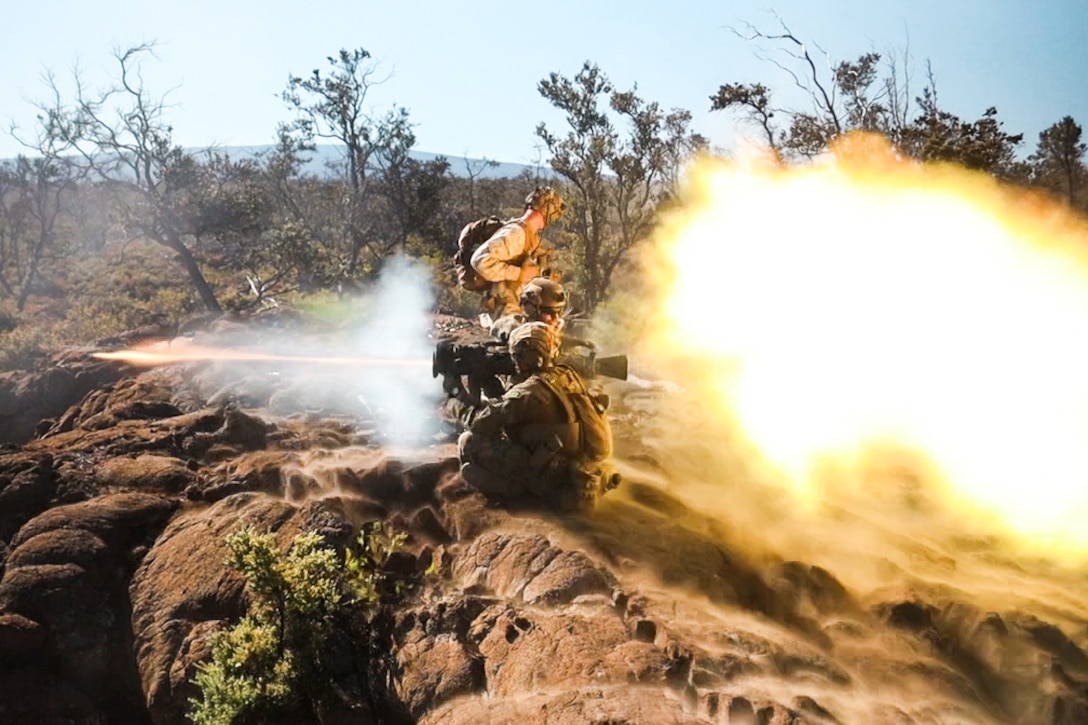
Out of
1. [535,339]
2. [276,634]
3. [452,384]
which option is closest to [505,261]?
[452,384]

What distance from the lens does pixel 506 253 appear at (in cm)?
866

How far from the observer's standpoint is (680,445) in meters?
8.70

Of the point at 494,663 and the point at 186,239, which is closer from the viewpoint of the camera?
the point at 494,663

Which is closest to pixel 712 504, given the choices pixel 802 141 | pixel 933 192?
pixel 933 192

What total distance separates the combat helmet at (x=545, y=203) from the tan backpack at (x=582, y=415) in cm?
255

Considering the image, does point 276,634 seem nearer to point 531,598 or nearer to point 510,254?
point 531,598

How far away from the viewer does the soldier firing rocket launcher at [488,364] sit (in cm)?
748

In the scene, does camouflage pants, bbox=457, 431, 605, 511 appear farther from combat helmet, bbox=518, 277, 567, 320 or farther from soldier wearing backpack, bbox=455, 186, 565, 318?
soldier wearing backpack, bbox=455, 186, 565, 318

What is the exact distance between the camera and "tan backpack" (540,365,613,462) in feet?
21.5

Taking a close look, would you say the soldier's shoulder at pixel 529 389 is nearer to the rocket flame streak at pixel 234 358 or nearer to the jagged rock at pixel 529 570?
the jagged rock at pixel 529 570

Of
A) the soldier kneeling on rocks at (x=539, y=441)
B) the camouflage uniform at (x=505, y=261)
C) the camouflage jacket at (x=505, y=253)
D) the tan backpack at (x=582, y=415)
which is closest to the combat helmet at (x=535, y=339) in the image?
the soldier kneeling on rocks at (x=539, y=441)

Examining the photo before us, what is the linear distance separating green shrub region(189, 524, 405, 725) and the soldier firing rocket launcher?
2735 millimetres

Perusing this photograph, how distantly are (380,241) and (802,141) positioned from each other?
1506 centimetres

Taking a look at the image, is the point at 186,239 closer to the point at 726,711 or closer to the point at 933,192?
the point at 933,192
